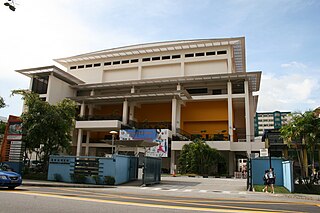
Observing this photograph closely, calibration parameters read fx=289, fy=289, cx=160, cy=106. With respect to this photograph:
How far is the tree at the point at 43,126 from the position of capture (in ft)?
76.2

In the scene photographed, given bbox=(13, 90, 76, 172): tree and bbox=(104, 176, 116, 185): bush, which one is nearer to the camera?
bbox=(104, 176, 116, 185): bush

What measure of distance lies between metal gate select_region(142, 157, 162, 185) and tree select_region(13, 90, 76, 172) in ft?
28.1

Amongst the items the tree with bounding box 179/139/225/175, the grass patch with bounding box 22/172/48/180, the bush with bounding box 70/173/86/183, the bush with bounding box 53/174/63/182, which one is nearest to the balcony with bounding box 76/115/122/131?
the tree with bounding box 179/139/225/175

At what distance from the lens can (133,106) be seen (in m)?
44.3

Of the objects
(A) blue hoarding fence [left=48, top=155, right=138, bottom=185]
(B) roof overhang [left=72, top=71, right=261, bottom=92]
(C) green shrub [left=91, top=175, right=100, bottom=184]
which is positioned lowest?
(C) green shrub [left=91, top=175, right=100, bottom=184]

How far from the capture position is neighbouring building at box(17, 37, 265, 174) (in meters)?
39.5

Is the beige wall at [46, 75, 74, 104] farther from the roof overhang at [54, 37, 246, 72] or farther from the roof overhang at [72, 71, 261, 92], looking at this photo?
the roof overhang at [54, 37, 246, 72]

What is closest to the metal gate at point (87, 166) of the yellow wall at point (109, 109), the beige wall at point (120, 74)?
the yellow wall at point (109, 109)

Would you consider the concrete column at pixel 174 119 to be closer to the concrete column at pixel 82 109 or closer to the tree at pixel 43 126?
the concrete column at pixel 82 109

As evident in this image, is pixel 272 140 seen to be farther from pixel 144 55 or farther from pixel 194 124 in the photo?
pixel 144 55

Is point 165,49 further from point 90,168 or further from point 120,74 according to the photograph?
point 90,168

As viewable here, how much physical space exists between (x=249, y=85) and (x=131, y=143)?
2535cm

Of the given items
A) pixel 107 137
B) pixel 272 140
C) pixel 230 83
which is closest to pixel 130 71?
pixel 107 137

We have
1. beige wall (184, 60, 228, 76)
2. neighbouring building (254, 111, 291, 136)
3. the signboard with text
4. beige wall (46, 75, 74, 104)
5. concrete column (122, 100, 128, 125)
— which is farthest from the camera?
neighbouring building (254, 111, 291, 136)
